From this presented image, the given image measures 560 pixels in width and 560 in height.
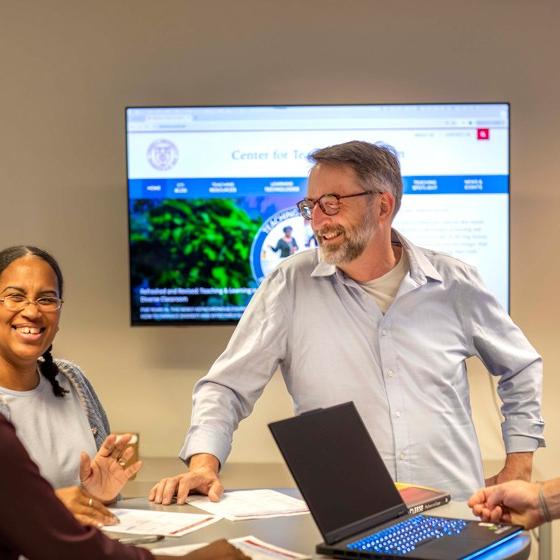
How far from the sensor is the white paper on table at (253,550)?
1682 millimetres

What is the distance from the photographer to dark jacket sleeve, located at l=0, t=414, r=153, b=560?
132 centimetres

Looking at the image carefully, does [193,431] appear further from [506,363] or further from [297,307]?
[506,363]

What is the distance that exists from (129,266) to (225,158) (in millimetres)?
630

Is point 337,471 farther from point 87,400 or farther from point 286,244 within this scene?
point 286,244

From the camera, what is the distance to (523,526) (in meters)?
1.84

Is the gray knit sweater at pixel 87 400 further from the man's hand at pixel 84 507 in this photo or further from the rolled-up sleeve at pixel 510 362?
the rolled-up sleeve at pixel 510 362

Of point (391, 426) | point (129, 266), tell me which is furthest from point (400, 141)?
point (391, 426)

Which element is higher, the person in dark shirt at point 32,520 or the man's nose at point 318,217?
the man's nose at point 318,217

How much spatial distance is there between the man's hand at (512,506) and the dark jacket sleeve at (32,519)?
849 mm

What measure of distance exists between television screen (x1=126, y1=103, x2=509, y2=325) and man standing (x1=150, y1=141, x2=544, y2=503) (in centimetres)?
104

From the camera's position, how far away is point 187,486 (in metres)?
2.16

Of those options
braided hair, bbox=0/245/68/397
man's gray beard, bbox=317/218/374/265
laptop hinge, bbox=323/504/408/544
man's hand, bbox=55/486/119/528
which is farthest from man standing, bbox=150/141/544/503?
laptop hinge, bbox=323/504/408/544

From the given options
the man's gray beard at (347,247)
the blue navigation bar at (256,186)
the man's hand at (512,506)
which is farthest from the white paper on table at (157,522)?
the blue navigation bar at (256,186)

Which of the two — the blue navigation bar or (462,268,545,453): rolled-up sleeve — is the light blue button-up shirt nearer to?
(462,268,545,453): rolled-up sleeve
